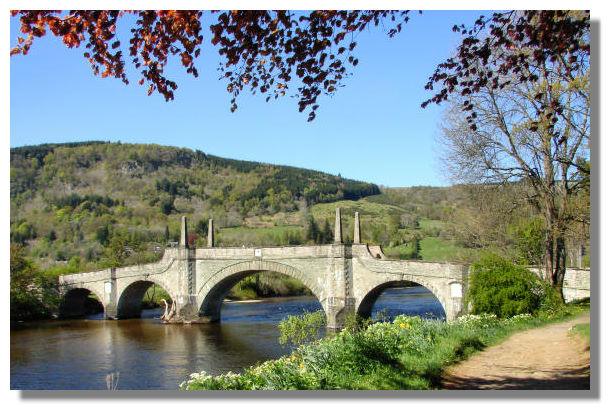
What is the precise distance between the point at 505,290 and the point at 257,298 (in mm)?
30210

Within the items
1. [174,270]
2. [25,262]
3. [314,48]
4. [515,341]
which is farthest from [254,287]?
[314,48]

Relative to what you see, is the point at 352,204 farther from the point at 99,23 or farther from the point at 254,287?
the point at 99,23

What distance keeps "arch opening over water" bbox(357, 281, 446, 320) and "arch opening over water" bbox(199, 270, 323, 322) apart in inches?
120

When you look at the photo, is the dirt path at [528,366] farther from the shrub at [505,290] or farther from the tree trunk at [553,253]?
the tree trunk at [553,253]

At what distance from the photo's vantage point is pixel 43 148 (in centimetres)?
4772

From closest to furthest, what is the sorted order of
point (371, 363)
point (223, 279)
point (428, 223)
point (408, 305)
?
point (371, 363), point (223, 279), point (408, 305), point (428, 223)

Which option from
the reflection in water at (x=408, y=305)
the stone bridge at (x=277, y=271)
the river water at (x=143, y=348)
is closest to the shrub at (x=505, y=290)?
the river water at (x=143, y=348)

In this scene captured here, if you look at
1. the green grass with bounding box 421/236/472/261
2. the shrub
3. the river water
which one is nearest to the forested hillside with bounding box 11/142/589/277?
the green grass with bounding box 421/236/472/261

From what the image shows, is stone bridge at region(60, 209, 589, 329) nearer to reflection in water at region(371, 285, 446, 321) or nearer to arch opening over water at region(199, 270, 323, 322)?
arch opening over water at region(199, 270, 323, 322)

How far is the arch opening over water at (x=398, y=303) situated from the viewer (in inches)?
914

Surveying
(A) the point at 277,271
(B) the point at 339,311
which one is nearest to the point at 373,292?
(B) the point at 339,311

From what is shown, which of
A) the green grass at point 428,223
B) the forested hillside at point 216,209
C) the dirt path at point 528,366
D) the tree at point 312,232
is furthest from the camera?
the tree at point 312,232

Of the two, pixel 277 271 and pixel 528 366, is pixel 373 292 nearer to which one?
pixel 277 271

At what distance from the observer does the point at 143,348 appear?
2122 cm
